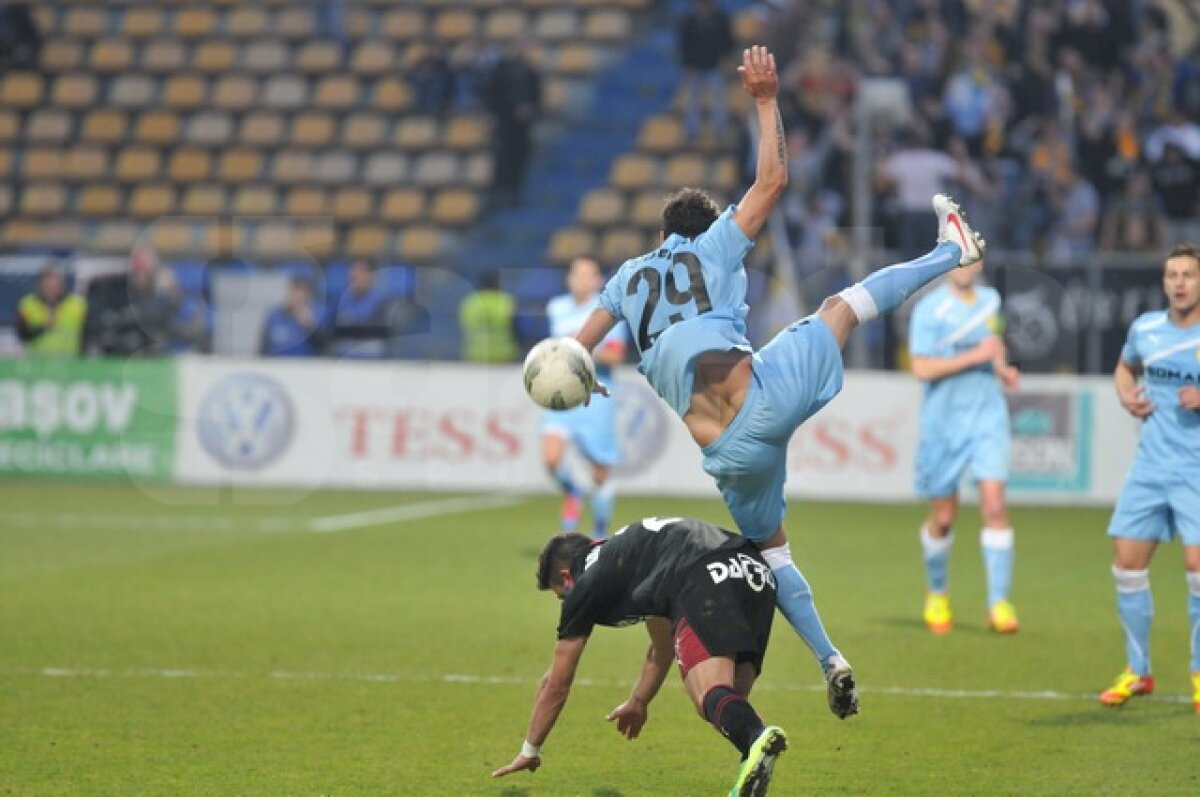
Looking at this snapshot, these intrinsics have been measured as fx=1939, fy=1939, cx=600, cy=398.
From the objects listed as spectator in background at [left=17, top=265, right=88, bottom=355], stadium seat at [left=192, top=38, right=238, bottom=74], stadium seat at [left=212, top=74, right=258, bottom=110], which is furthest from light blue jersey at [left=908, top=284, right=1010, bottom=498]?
stadium seat at [left=192, top=38, right=238, bottom=74]

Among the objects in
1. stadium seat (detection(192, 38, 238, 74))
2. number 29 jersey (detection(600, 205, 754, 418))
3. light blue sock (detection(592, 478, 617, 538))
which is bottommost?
light blue sock (detection(592, 478, 617, 538))

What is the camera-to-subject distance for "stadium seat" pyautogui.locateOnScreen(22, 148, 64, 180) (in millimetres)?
28578

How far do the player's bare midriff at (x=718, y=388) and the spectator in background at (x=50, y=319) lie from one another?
16010mm

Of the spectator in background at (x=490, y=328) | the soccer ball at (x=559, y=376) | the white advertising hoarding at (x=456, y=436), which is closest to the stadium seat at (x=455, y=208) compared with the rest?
the spectator in background at (x=490, y=328)

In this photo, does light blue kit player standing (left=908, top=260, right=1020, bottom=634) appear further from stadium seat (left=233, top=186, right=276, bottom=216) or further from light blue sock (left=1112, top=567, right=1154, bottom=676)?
stadium seat (left=233, top=186, right=276, bottom=216)

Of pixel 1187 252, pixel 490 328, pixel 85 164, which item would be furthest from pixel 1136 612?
pixel 85 164

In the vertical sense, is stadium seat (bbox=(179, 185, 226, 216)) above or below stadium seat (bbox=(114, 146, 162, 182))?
below

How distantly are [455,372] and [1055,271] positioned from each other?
20.8ft

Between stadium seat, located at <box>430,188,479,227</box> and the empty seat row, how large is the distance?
2.95ft

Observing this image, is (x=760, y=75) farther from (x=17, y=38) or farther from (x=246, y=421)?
(x=17, y=38)

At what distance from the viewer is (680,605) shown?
693 cm

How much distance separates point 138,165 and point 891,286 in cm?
2245

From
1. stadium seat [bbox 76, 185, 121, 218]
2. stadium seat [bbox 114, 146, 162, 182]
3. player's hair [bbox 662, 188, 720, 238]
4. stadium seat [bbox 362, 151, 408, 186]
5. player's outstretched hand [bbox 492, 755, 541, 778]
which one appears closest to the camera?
player's outstretched hand [bbox 492, 755, 541, 778]

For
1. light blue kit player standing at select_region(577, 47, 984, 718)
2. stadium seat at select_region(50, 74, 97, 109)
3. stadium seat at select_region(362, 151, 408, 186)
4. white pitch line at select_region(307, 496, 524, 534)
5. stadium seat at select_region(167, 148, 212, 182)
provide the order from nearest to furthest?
1. light blue kit player standing at select_region(577, 47, 984, 718)
2. white pitch line at select_region(307, 496, 524, 534)
3. stadium seat at select_region(362, 151, 408, 186)
4. stadium seat at select_region(167, 148, 212, 182)
5. stadium seat at select_region(50, 74, 97, 109)
